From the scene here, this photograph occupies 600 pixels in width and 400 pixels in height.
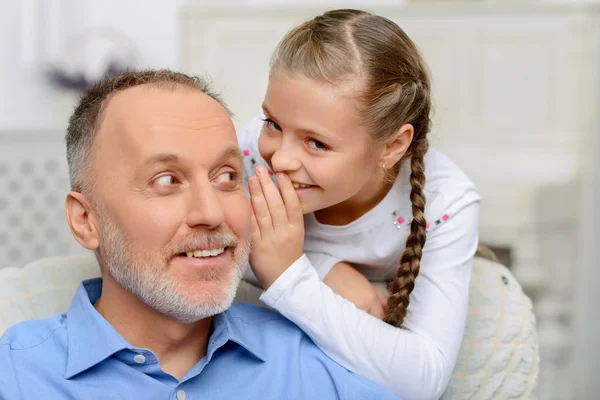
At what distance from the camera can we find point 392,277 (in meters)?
2.12

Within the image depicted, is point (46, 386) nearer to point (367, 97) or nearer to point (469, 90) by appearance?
point (367, 97)

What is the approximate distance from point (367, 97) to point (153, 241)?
2.08 feet

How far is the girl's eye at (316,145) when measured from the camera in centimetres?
185

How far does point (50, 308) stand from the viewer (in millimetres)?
1921

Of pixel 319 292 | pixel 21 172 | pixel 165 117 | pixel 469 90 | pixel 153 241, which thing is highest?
pixel 165 117

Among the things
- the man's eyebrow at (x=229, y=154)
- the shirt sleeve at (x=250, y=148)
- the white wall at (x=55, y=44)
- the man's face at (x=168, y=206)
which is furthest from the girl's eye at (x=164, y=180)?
the white wall at (x=55, y=44)

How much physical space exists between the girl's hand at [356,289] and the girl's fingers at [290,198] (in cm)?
23

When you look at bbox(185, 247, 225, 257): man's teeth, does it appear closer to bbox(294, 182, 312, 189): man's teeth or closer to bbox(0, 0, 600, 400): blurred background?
bbox(294, 182, 312, 189): man's teeth

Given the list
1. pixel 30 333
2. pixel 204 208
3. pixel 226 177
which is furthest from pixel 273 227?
pixel 30 333

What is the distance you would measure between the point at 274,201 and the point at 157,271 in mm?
371

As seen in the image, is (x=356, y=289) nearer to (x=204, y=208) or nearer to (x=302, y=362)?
(x=302, y=362)

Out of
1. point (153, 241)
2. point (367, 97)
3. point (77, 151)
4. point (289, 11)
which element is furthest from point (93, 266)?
point (289, 11)

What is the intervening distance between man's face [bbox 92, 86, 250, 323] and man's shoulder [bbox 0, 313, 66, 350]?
163 mm

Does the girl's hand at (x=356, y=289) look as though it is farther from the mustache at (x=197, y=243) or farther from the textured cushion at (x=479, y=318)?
the mustache at (x=197, y=243)
